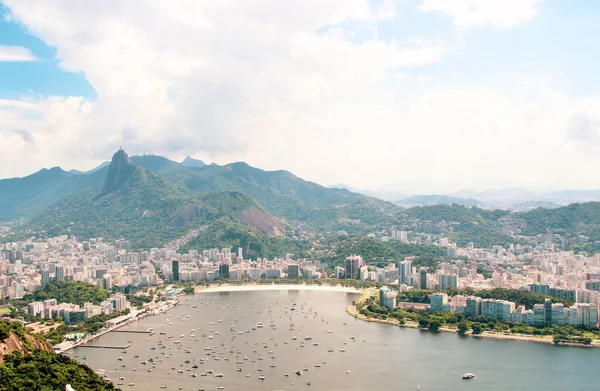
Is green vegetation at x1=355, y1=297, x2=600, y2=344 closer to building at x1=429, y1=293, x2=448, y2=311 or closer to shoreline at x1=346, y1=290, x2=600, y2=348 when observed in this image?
shoreline at x1=346, y1=290, x2=600, y2=348

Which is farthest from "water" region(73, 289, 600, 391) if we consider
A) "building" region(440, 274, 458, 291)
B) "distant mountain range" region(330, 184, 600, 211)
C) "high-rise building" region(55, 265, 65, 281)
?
"distant mountain range" region(330, 184, 600, 211)

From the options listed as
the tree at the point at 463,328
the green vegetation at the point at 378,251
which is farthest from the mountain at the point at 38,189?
the tree at the point at 463,328

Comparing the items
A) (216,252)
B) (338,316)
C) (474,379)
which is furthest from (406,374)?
(216,252)

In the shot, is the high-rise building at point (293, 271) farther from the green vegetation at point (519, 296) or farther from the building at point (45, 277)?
the building at point (45, 277)

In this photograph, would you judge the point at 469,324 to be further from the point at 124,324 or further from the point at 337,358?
the point at 124,324

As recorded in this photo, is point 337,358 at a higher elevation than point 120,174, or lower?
lower

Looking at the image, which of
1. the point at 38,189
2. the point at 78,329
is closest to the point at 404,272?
the point at 78,329
